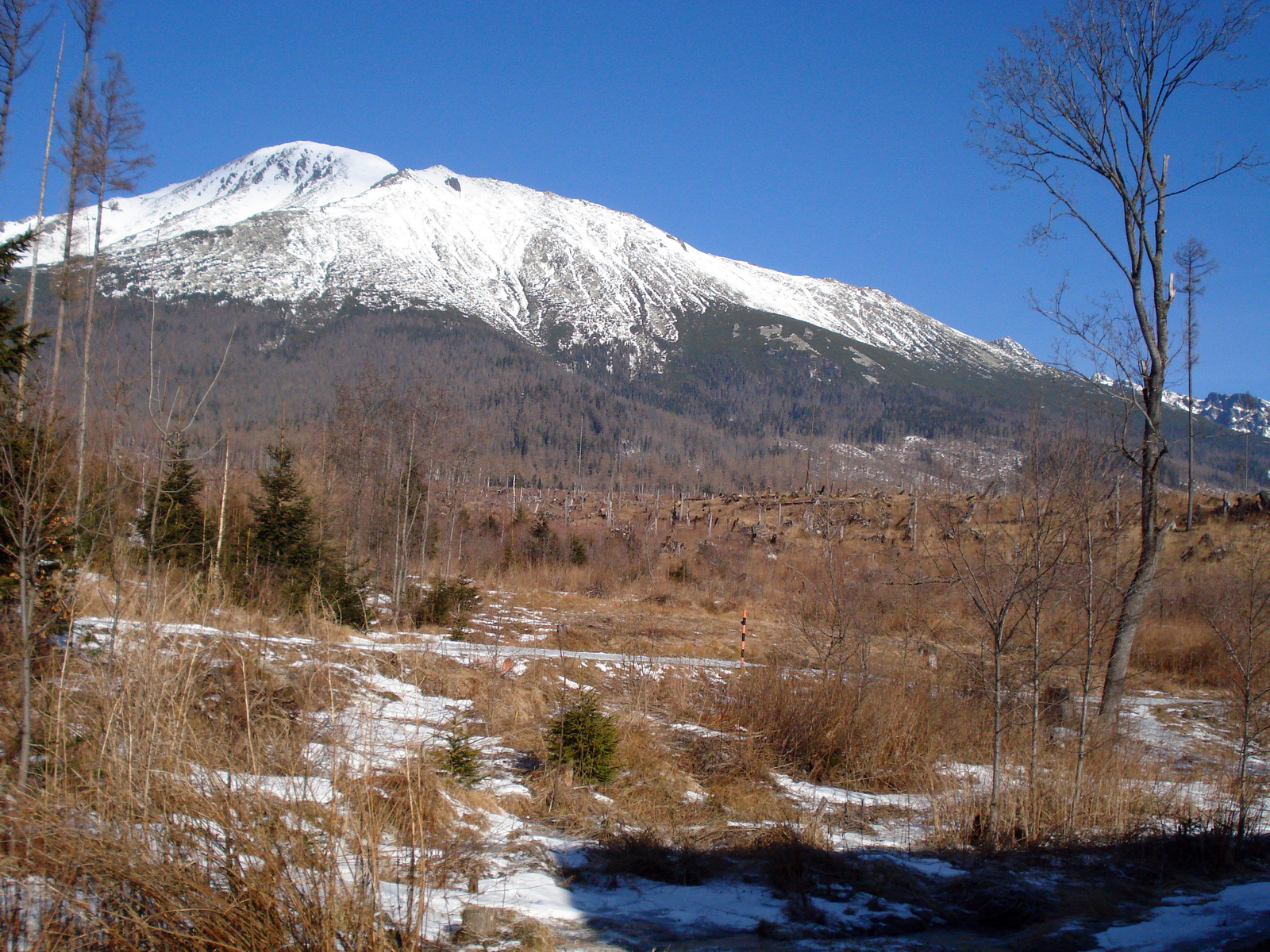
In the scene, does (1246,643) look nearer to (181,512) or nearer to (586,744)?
(586,744)

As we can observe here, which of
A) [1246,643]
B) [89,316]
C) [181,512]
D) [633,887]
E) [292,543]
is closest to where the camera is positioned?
[633,887]

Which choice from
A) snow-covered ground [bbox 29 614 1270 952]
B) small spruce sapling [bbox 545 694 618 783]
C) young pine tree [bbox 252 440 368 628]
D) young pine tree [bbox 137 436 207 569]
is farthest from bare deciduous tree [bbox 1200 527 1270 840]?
young pine tree [bbox 252 440 368 628]

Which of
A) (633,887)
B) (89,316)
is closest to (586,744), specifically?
(633,887)

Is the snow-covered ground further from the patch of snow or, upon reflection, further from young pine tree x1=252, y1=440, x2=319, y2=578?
young pine tree x1=252, y1=440, x2=319, y2=578

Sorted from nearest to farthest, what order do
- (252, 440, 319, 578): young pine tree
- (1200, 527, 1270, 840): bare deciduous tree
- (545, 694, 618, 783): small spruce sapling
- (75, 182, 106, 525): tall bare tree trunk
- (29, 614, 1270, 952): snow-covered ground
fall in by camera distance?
(29, 614, 1270, 952): snow-covered ground → (545, 694, 618, 783): small spruce sapling → (1200, 527, 1270, 840): bare deciduous tree → (75, 182, 106, 525): tall bare tree trunk → (252, 440, 319, 578): young pine tree

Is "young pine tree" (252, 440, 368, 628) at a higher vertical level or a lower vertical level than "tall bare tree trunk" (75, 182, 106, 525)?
lower

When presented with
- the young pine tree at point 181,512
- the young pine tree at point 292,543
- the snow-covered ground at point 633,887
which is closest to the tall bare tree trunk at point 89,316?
the young pine tree at point 181,512

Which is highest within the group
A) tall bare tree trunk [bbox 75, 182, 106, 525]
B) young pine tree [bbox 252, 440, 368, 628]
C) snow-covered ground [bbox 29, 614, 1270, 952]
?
tall bare tree trunk [bbox 75, 182, 106, 525]

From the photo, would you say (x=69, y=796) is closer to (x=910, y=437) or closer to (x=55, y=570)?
(x=55, y=570)

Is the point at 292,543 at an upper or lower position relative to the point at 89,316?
lower

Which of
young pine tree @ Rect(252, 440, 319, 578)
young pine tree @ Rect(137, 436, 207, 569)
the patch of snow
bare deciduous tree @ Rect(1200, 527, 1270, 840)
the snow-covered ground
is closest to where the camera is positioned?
the patch of snow

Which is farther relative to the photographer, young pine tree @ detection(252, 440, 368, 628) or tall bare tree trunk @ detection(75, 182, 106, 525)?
young pine tree @ detection(252, 440, 368, 628)

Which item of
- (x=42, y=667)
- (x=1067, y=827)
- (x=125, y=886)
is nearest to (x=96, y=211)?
(x=42, y=667)

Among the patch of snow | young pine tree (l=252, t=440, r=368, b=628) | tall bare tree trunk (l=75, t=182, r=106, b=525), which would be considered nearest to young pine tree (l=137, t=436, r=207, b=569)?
young pine tree (l=252, t=440, r=368, b=628)
